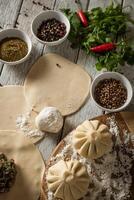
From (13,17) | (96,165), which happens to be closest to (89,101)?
(96,165)

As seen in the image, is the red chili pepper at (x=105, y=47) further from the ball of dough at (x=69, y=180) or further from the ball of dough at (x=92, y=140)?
the ball of dough at (x=69, y=180)

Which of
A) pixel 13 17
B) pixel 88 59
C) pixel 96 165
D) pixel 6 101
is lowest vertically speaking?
pixel 96 165

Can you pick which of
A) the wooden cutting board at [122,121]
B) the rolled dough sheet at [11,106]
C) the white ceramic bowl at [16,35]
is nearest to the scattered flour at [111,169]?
the wooden cutting board at [122,121]

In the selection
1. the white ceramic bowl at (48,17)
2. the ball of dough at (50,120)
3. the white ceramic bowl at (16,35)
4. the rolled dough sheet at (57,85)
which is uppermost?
the white ceramic bowl at (48,17)

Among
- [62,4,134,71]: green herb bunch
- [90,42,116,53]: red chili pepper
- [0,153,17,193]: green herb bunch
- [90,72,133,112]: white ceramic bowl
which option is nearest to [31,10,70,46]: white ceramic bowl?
[62,4,134,71]: green herb bunch

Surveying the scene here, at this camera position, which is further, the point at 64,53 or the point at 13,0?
the point at 13,0

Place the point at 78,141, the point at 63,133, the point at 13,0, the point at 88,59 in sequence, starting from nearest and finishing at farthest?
the point at 78,141 → the point at 63,133 → the point at 88,59 → the point at 13,0

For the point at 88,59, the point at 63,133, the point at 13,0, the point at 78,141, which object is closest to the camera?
the point at 78,141

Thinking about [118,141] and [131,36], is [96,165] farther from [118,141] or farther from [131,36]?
[131,36]
